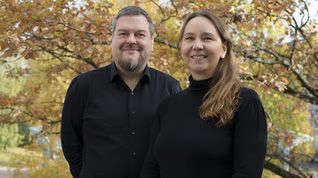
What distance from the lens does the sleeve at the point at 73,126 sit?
3.18m

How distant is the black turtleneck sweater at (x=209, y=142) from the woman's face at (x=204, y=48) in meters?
0.07

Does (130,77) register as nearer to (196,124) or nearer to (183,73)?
(196,124)

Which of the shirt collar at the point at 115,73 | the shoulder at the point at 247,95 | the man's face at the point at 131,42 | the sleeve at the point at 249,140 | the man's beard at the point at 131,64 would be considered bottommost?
the sleeve at the point at 249,140

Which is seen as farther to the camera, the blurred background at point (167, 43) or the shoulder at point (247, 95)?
the blurred background at point (167, 43)

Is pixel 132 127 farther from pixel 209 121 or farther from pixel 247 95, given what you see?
pixel 247 95

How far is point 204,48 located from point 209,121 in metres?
0.38

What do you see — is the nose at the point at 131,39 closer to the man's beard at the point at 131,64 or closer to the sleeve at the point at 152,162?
the man's beard at the point at 131,64

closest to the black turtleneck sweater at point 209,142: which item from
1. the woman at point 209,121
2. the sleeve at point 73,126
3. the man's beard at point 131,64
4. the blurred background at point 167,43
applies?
the woman at point 209,121

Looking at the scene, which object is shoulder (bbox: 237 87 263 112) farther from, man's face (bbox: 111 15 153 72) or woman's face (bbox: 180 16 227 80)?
man's face (bbox: 111 15 153 72)

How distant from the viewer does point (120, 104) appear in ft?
10.1

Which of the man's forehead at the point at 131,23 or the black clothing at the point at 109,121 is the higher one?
the man's forehead at the point at 131,23

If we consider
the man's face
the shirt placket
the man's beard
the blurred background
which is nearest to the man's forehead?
the man's face

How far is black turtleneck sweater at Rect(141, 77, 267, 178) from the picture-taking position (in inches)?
87.0

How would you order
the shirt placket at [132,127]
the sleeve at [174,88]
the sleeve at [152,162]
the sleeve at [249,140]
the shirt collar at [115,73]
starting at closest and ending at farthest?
the sleeve at [249,140], the sleeve at [152,162], the shirt placket at [132,127], the shirt collar at [115,73], the sleeve at [174,88]
